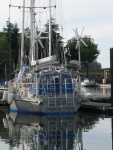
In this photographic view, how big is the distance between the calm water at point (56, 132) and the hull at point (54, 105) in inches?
30.4

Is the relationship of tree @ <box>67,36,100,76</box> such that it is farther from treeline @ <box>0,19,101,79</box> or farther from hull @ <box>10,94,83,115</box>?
hull @ <box>10,94,83,115</box>

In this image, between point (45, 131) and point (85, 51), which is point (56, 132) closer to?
point (45, 131)

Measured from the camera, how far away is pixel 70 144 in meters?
22.5

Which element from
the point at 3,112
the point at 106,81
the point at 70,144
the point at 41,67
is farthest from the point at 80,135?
the point at 106,81

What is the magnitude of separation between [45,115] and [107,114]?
476 centimetres

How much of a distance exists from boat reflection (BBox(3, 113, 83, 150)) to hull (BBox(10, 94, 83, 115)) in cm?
83

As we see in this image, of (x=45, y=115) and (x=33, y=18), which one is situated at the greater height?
(x=33, y=18)

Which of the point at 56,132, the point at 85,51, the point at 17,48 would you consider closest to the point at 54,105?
the point at 56,132

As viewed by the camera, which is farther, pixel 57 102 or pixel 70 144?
pixel 57 102

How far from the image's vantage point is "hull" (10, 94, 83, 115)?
35906 millimetres

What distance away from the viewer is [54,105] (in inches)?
1417

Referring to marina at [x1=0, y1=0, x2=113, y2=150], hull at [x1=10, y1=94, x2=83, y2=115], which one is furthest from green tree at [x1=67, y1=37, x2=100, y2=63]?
hull at [x1=10, y1=94, x2=83, y2=115]

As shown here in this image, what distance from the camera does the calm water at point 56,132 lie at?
2228cm

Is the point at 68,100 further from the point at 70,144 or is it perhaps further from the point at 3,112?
the point at 70,144
